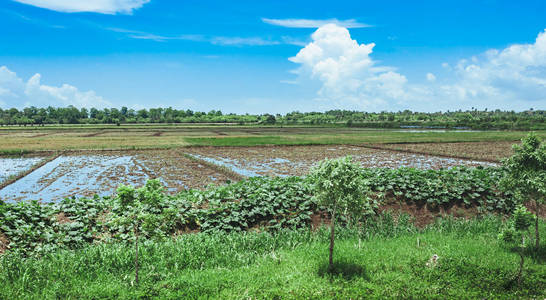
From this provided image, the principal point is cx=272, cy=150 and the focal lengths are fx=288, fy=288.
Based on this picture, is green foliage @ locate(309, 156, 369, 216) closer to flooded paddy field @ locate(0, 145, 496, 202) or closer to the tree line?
flooded paddy field @ locate(0, 145, 496, 202)

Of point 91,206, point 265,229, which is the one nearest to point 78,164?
point 91,206

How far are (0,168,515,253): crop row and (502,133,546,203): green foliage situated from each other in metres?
3.54

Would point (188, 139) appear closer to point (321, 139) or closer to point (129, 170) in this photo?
point (321, 139)

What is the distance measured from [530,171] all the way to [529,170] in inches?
2.0

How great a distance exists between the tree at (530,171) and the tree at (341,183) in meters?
3.95

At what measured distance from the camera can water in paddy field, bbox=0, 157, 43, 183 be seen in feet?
60.1

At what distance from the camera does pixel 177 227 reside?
797 centimetres

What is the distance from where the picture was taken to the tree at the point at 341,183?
5.02 m

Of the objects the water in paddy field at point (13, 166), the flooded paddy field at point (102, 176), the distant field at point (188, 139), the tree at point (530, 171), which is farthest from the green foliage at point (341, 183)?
the distant field at point (188, 139)

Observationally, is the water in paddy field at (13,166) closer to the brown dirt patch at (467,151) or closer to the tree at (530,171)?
the tree at (530,171)

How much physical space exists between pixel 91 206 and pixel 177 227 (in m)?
2.62

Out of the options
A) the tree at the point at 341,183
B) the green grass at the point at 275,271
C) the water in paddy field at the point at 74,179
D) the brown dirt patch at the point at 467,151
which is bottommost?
the water in paddy field at the point at 74,179

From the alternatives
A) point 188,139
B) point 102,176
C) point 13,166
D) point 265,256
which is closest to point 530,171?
point 265,256

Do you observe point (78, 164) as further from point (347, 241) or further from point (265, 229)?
point (347, 241)
